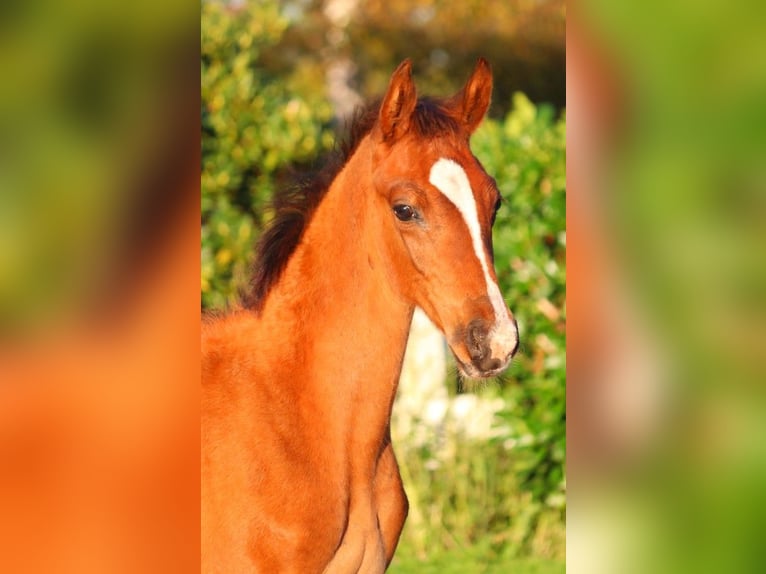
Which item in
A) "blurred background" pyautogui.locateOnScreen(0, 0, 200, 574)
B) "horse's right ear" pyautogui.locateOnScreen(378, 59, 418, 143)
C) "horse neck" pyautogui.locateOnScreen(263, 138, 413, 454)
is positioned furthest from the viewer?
"horse neck" pyautogui.locateOnScreen(263, 138, 413, 454)

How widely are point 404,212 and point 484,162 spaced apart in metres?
0.79

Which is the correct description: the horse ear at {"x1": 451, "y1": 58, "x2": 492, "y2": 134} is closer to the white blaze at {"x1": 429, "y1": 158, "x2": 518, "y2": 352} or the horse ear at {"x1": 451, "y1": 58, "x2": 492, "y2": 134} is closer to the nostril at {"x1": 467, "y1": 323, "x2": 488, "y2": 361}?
the white blaze at {"x1": 429, "y1": 158, "x2": 518, "y2": 352}

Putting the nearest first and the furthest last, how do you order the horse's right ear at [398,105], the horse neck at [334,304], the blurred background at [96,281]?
1. the blurred background at [96,281]
2. the horse's right ear at [398,105]
3. the horse neck at [334,304]

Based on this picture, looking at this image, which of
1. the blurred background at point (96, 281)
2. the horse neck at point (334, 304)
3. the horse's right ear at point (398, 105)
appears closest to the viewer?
the blurred background at point (96, 281)

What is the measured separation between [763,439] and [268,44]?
1628 mm

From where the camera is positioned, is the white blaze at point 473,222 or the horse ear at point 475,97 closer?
the white blaze at point 473,222

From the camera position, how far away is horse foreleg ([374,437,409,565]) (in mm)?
2297

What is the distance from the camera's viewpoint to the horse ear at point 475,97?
2.28 metres

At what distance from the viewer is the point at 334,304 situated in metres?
2.24

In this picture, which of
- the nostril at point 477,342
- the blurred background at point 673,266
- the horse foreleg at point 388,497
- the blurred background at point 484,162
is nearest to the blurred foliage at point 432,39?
the blurred background at point 484,162

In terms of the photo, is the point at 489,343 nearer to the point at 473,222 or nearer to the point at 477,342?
the point at 477,342

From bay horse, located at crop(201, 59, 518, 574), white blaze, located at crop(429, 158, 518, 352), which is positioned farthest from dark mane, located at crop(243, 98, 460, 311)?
white blaze, located at crop(429, 158, 518, 352)

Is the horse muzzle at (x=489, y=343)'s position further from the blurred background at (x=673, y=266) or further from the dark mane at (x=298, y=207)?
the dark mane at (x=298, y=207)

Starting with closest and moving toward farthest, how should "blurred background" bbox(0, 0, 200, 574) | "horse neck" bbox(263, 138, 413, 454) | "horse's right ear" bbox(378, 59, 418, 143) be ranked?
"blurred background" bbox(0, 0, 200, 574) < "horse's right ear" bbox(378, 59, 418, 143) < "horse neck" bbox(263, 138, 413, 454)
